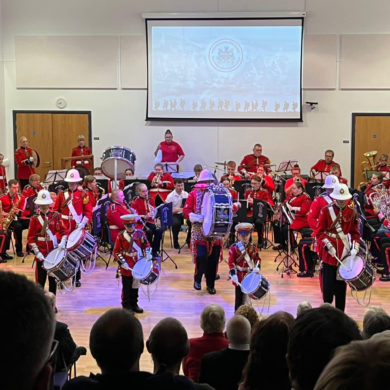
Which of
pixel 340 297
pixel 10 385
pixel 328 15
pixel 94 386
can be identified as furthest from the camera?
pixel 328 15

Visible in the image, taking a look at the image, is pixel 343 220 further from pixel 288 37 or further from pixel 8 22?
pixel 8 22

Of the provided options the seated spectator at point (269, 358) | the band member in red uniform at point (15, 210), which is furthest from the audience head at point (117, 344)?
the band member in red uniform at point (15, 210)

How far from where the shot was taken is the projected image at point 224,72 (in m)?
17.9

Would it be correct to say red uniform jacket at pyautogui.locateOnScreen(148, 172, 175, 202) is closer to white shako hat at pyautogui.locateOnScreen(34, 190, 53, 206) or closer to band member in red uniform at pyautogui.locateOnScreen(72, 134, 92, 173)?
band member in red uniform at pyautogui.locateOnScreen(72, 134, 92, 173)

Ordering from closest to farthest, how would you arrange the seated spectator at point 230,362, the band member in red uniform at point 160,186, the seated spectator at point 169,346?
1. the seated spectator at point 169,346
2. the seated spectator at point 230,362
3. the band member in red uniform at point 160,186

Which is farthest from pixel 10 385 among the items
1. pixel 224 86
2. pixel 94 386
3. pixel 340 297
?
pixel 224 86

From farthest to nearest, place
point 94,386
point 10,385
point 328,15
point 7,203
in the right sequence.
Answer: point 328,15, point 7,203, point 94,386, point 10,385

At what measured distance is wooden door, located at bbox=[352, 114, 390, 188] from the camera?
1814cm

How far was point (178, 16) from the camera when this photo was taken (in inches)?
703

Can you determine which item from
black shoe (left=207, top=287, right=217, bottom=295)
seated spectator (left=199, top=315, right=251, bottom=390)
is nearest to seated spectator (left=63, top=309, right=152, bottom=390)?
seated spectator (left=199, top=315, right=251, bottom=390)

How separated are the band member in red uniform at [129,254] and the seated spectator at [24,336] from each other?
7185 millimetres

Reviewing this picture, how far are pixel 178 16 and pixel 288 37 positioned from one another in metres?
3.45

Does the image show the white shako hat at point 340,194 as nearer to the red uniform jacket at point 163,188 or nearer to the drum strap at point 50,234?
the drum strap at point 50,234

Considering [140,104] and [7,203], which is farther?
[140,104]
